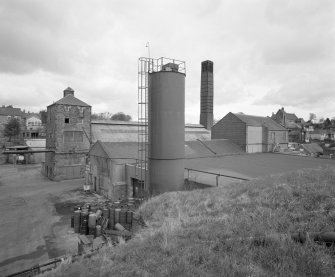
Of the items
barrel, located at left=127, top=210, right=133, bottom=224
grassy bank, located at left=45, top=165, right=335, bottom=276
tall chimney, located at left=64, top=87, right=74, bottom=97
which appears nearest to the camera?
grassy bank, located at left=45, top=165, right=335, bottom=276

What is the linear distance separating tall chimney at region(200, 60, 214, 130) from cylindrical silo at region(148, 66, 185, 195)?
26.3 metres

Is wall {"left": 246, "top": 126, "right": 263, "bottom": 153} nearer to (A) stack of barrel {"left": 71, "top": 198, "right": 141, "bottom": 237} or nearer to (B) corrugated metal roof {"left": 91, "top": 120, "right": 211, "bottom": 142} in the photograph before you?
(B) corrugated metal roof {"left": 91, "top": 120, "right": 211, "bottom": 142}

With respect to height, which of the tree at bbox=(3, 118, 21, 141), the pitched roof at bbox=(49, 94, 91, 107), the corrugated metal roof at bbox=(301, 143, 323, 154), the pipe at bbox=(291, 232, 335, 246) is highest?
the pitched roof at bbox=(49, 94, 91, 107)

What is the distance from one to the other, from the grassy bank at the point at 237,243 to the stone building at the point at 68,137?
72.3 ft

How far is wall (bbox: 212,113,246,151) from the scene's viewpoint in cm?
2786

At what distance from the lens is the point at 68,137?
27.7 m

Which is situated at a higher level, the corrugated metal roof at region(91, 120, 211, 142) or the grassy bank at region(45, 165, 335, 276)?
the corrugated metal roof at region(91, 120, 211, 142)

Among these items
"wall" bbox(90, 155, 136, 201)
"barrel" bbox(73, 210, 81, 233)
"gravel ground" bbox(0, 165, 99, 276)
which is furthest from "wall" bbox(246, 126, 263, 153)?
"barrel" bbox(73, 210, 81, 233)

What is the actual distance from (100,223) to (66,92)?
24.3 m

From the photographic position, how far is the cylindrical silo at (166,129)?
1307 cm

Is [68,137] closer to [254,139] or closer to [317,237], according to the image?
[254,139]

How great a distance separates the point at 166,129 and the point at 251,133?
18.3 m

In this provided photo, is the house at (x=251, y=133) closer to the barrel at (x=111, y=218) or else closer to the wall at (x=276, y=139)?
the wall at (x=276, y=139)

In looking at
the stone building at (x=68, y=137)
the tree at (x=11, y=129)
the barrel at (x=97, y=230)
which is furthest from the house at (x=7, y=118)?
the barrel at (x=97, y=230)
